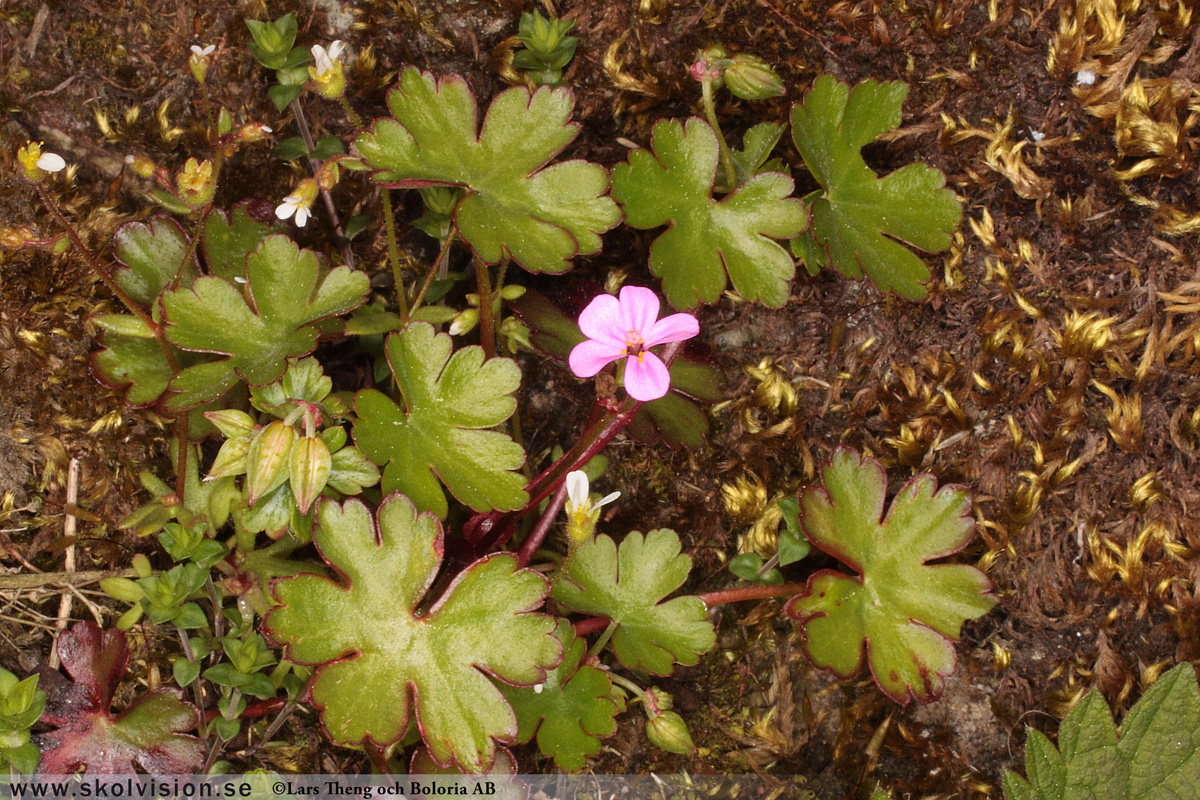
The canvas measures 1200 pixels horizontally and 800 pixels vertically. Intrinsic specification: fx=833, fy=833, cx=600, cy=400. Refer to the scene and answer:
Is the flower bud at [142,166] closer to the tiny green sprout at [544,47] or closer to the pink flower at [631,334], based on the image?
the tiny green sprout at [544,47]

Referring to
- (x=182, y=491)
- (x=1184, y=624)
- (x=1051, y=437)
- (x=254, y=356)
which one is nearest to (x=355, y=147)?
(x=254, y=356)

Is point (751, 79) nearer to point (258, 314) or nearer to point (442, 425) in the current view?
point (442, 425)

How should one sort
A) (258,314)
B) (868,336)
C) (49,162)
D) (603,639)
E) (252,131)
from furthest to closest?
(868,336) < (603,639) < (258,314) < (252,131) < (49,162)

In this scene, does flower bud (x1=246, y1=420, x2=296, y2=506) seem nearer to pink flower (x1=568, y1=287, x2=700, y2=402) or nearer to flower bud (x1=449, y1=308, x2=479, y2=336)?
flower bud (x1=449, y1=308, x2=479, y2=336)

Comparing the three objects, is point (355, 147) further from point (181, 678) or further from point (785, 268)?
point (181, 678)

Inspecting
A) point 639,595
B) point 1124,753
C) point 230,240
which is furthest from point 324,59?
point 1124,753

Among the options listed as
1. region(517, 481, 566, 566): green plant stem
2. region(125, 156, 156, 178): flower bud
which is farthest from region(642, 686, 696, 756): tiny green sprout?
region(125, 156, 156, 178): flower bud
